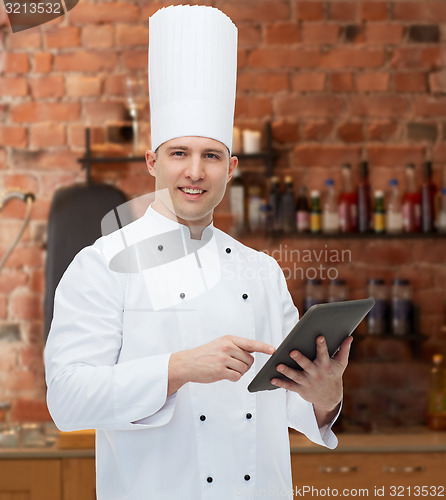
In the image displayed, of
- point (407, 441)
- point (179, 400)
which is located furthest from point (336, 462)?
point (179, 400)

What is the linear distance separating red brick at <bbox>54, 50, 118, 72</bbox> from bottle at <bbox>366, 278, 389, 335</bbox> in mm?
998

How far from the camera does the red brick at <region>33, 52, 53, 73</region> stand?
1.87 meters

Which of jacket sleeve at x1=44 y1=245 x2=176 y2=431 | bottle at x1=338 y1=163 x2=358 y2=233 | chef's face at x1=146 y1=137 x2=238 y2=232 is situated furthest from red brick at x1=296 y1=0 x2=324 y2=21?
jacket sleeve at x1=44 y1=245 x2=176 y2=431

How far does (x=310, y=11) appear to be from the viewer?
195 centimetres

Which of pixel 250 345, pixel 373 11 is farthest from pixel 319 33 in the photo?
pixel 250 345

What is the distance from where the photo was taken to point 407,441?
1701 millimetres

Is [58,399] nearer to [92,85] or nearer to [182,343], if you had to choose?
[182,343]

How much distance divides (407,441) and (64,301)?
1132 millimetres

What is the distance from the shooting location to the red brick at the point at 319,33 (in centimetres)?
195

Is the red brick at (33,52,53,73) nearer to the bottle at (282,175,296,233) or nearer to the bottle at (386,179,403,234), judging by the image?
the bottle at (282,175,296,233)

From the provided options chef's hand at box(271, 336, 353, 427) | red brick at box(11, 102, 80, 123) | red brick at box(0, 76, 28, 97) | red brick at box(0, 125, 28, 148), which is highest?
red brick at box(0, 76, 28, 97)

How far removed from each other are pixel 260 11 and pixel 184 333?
4.12ft

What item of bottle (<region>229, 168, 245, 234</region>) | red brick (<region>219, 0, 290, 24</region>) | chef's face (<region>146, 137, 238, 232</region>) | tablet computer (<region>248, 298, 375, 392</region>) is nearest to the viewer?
tablet computer (<region>248, 298, 375, 392</region>)

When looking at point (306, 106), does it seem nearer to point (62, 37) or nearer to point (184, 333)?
point (62, 37)
